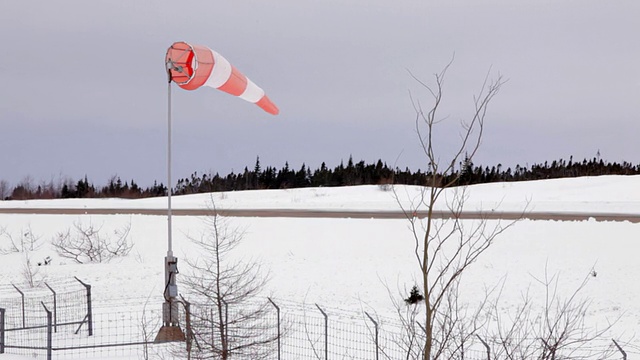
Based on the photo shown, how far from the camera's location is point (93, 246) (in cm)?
2750

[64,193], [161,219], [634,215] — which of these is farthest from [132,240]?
[64,193]

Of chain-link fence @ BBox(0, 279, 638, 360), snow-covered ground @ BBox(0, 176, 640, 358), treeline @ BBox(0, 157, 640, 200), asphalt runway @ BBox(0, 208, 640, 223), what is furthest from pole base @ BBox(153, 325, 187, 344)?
treeline @ BBox(0, 157, 640, 200)

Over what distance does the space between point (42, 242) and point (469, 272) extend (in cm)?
1873

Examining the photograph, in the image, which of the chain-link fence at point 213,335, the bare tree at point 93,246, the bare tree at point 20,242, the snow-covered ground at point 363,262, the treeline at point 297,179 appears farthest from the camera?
the treeline at point 297,179

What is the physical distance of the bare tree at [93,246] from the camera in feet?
86.9

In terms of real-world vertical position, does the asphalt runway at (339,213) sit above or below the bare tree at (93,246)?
above

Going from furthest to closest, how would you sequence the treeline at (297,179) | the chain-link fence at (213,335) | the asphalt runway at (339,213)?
the treeline at (297,179) → the asphalt runway at (339,213) → the chain-link fence at (213,335)

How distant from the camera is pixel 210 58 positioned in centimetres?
1337

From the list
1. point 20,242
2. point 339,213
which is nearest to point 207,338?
point 339,213

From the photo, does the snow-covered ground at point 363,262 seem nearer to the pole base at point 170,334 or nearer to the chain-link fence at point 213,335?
the chain-link fence at point 213,335

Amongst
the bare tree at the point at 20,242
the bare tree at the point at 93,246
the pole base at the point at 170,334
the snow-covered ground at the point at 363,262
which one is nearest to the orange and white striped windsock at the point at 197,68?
the pole base at the point at 170,334

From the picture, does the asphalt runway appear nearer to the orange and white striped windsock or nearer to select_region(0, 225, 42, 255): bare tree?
select_region(0, 225, 42, 255): bare tree

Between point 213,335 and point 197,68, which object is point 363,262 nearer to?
point 197,68

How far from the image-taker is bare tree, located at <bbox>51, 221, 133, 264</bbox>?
86.9 feet
